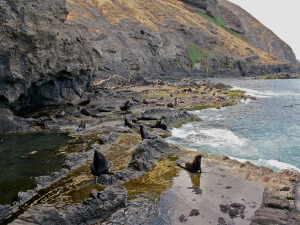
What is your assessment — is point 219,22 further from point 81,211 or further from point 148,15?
point 81,211

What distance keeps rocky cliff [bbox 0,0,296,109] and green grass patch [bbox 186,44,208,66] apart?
1.61ft

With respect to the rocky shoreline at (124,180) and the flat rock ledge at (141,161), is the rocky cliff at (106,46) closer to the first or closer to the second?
the rocky shoreline at (124,180)

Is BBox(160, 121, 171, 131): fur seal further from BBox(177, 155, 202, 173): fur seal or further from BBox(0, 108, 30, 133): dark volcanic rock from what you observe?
BBox(0, 108, 30, 133): dark volcanic rock

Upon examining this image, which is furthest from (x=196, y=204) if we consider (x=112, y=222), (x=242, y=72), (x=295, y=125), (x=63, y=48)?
(x=242, y=72)

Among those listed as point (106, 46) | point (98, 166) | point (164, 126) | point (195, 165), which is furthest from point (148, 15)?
point (98, 166)

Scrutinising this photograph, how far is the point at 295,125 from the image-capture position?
82.0 ft

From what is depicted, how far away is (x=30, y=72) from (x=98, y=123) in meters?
8.45

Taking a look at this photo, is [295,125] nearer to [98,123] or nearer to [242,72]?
[98,123]

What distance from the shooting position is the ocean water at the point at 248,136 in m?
16.2

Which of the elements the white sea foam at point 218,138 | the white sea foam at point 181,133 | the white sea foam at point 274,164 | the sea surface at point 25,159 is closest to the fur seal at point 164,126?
the white sea foam at point 181,133

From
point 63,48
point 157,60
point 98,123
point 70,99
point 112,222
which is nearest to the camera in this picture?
point 112,222

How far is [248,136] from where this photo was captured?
818 inches

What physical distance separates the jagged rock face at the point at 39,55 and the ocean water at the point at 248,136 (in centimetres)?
1372

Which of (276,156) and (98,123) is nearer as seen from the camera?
(276,156)
